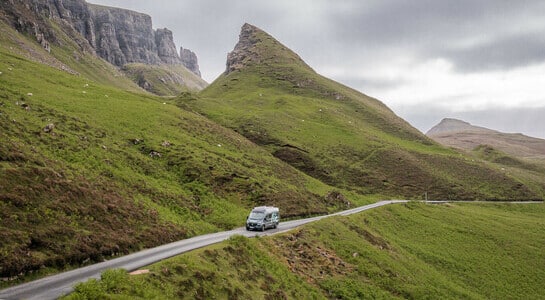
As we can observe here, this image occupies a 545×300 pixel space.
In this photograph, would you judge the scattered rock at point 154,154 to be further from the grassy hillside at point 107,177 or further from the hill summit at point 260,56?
the hill summit at point 260,56

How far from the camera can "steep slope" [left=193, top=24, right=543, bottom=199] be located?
286 feet

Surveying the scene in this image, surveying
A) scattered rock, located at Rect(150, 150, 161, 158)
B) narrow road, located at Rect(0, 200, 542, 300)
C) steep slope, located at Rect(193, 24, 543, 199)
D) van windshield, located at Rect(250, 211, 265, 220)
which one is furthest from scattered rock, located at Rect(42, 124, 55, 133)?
steep slope, located at Rect(193, 24, 543, 199)

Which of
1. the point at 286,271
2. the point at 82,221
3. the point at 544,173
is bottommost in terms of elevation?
the point at 286,271

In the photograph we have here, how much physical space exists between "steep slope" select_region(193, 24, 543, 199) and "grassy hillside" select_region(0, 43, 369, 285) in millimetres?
16623

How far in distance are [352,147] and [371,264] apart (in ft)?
228

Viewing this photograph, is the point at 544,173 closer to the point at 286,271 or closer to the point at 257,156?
the point at 257,156

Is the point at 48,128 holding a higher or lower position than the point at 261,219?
higher

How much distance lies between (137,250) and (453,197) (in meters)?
81.2

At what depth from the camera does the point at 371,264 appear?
1352 inches

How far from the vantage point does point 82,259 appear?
21141mm

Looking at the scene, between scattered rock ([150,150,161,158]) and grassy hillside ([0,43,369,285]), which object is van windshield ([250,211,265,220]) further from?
scattered rock ([150,150,161,158])

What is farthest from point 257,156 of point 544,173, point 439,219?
point 544,173

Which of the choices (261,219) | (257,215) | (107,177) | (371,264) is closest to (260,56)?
(257,215)

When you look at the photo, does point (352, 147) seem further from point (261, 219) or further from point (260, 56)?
point (260, 56)
